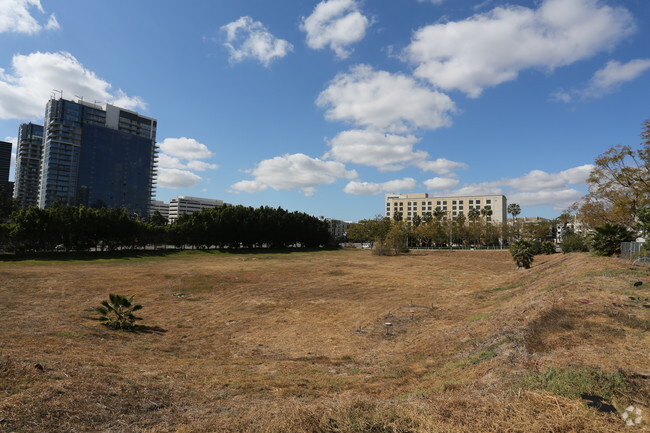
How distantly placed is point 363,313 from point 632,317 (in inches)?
490

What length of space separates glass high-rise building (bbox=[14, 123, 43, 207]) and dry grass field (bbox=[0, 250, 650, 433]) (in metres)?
224

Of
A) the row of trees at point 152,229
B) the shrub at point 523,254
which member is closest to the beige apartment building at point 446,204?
the row of trees at point 152,229

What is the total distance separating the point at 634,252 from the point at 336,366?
25.4 metres

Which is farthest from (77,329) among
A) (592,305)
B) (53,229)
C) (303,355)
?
(53,229)

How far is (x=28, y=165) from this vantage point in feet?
624

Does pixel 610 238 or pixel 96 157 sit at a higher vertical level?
pixel 96 157

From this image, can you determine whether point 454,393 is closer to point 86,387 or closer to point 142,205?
point 86,387

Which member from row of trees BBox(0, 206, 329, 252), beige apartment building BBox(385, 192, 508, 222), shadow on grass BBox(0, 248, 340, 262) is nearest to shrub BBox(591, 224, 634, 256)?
shadow on grass BBox(0, 248, 340, 262)

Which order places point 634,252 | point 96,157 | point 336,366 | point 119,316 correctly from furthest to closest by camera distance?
point 96,157 < point 634,252 < point 119,316 < point 336,366

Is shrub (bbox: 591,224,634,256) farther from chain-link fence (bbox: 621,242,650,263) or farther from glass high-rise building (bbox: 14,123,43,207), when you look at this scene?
glass high-rise building (bbox: 14,123,43,207)

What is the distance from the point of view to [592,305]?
11.6 m

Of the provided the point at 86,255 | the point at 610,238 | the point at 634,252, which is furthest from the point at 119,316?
the point at 86,255

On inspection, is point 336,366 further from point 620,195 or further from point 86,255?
point 86,255

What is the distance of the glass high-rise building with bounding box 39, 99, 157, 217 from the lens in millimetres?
149750
